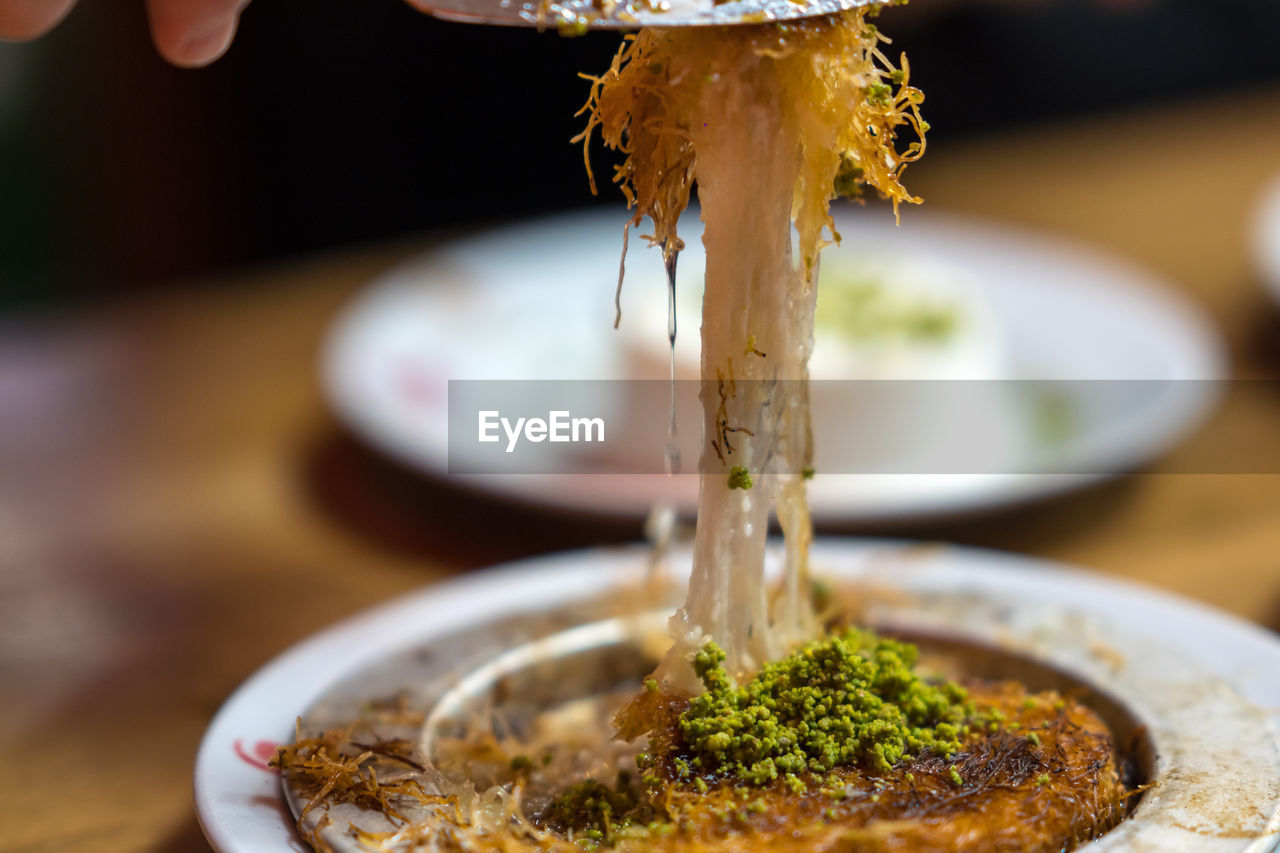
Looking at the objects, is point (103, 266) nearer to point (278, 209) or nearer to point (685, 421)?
point (278, 209)

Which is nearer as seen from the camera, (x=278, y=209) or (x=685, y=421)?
(x=685, y=421)

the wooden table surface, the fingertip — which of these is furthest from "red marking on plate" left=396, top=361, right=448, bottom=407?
the fingertip

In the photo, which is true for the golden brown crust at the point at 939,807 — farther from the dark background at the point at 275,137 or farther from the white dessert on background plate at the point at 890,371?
the dark background at the point at 275,137

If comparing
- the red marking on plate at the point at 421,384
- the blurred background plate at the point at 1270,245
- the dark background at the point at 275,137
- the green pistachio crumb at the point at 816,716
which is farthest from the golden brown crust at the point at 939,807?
the dark background at the point at 275,137

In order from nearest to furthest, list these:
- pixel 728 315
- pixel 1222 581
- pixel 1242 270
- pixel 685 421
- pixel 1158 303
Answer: pixel 728 315
pixel 1222 581
pixel 685 421
pixel 1158 303
pixel 1242 270

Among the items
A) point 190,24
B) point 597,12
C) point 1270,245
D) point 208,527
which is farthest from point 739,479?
point 1270,245

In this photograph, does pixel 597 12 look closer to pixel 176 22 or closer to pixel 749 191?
pixel 749 191

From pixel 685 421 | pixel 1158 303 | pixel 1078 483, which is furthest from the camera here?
pixel 1158 303

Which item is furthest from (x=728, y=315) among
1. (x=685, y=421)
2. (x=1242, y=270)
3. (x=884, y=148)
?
(x=1242, y=270)

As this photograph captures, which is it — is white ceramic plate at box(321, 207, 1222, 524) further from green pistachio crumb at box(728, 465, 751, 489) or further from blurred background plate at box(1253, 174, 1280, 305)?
green pistachio crumb at box(728, 465, 751, 489)
